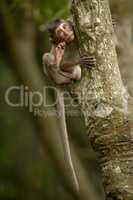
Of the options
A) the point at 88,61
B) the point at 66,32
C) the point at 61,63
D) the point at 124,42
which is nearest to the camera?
the point at 88,61

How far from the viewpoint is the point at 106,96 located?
12.0ft

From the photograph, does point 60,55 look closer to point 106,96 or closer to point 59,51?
point 59,51

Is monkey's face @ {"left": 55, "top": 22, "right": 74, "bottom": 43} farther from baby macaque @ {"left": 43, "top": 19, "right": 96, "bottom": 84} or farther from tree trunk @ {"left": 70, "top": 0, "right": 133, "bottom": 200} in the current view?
tree trunk @ {"left": 70, "top": 0, "right": 133, "bottom": 200}

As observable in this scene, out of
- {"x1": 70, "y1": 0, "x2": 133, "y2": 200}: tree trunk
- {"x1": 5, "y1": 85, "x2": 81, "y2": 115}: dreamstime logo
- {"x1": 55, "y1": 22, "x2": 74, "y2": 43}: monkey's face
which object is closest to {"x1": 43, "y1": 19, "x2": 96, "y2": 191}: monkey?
{"x1": 55, "y1": 22, "x2": 74, "y2": 43}: monkey's face

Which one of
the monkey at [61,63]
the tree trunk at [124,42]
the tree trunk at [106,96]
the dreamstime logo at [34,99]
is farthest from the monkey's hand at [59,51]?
the dreamstime logo at [34,99]

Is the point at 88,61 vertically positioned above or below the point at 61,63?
below

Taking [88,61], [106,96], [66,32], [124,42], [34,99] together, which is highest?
[124,42]

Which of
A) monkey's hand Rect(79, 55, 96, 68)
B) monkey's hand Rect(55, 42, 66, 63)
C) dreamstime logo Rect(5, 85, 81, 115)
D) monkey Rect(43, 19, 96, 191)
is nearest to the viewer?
monkey's hand Rect(79, 55, 96, 68)

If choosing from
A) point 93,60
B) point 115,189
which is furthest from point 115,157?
point 93,60

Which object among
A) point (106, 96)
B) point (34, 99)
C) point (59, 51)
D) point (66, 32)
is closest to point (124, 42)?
point (34, 99)

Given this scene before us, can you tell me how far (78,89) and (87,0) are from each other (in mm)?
574

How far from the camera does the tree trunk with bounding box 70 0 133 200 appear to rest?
3.61 m

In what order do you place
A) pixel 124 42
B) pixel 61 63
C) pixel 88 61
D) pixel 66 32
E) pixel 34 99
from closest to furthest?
1. pixel 88 61
2. pixel 66 32
3. pixel 61 63
4. pixel 124 42
5. pixel 34 99

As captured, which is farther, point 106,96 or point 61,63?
point 61,63
